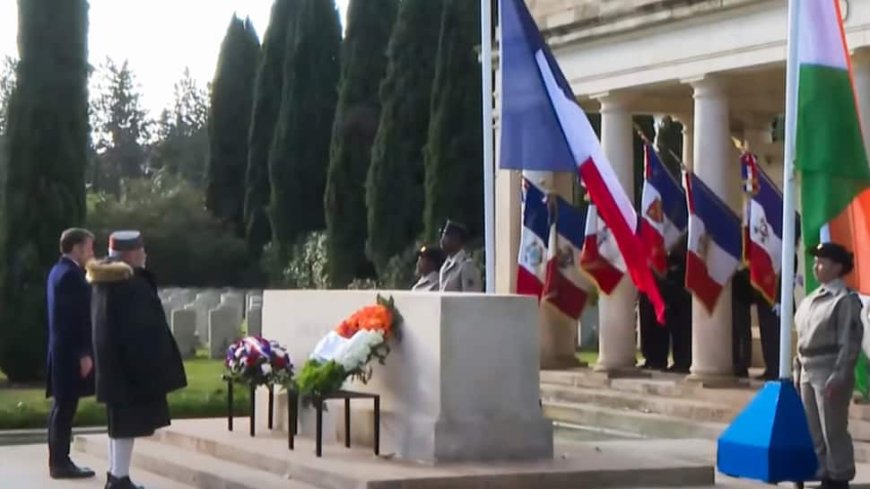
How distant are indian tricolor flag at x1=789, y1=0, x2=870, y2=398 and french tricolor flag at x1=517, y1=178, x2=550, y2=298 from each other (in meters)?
6.98

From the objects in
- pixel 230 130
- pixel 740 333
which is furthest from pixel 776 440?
pixel 230 130

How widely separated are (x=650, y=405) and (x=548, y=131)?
181 inches

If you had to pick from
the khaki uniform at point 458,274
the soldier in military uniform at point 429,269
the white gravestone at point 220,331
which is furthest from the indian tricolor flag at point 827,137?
the white gravestone at point 220,331

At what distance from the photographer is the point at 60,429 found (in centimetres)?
1193

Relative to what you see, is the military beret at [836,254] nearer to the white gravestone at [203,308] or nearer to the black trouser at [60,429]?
the black trouser at [60,429]

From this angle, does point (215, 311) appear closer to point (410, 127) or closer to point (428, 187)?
point (428, 187)

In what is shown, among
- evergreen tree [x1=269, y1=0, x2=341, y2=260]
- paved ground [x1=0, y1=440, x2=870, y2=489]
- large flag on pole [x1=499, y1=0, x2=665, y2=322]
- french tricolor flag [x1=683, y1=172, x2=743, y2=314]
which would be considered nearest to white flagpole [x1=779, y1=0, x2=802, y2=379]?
paved ground [x1=0, y1=440, x2=870, y2=489]

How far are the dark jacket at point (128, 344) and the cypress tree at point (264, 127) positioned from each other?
37.9 m

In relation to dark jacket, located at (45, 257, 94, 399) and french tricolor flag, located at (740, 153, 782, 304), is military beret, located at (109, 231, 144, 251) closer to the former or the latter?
dark jacket, located at (45, 257, 94, 399)

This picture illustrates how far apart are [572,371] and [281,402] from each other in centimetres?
735

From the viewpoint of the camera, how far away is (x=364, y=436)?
11914mm

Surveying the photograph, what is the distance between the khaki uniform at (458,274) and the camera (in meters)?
14.1

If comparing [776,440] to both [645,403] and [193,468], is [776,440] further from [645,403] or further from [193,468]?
[645,403]

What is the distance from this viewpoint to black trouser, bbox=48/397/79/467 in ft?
38.8
